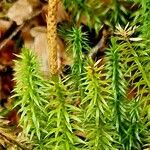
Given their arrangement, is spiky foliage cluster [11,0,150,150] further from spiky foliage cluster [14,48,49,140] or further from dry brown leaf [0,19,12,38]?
dry brown leaf [0,19,12,38]

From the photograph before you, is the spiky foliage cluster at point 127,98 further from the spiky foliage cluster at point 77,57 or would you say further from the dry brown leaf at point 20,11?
the dry brown leaf at point 20,11

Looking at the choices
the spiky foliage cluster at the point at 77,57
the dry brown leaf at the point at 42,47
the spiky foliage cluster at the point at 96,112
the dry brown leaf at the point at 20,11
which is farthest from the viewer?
the dry brown leaf at the point at 20,11

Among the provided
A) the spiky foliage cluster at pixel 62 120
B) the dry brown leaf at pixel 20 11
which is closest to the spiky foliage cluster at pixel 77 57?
the spiky foliage cluster at pixel 62 120

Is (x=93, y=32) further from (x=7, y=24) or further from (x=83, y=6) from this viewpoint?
(x=7, y=24)

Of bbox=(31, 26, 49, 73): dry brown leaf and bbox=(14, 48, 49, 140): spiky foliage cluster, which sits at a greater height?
bbox=(31, 26, 49, 73): dry brown leaf

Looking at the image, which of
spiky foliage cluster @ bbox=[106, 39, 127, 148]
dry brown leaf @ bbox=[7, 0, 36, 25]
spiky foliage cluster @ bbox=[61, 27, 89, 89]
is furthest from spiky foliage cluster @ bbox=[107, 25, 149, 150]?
dry brown leaf @ bbox=[7, 0, 36, 25]

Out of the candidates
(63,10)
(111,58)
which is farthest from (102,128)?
(63,10)
